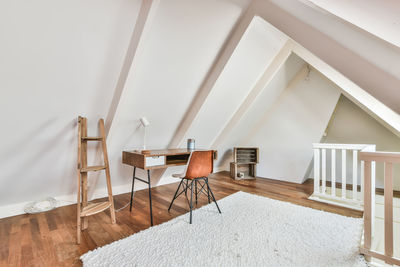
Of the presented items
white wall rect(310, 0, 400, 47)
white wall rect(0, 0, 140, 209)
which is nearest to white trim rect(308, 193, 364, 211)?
white wall rect(310, 0, 400, 47)

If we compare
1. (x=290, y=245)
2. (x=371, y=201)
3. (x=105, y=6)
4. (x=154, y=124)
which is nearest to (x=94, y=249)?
(x=154, y=124)

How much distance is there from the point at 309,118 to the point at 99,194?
397cm

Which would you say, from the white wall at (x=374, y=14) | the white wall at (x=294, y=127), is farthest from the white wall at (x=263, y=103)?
the white wall at (x=374, y=14)

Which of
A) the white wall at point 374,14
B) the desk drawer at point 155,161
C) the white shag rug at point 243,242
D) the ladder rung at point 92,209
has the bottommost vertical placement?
the white shag rug at point 243,242

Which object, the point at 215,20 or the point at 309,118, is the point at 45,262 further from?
the point at 309,118

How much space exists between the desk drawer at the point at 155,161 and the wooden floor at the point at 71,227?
64cm

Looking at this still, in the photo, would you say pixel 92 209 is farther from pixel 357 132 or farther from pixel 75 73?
pixel 357 132

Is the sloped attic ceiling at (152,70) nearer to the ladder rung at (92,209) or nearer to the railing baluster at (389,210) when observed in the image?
the ladder rung at (92,209)

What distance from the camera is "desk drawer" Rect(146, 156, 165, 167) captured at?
85.7 inches

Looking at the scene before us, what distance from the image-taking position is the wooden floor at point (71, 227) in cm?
153

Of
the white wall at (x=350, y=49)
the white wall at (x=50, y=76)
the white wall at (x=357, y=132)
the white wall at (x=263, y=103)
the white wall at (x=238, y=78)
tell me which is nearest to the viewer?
the white wall at (x=350, y=49)

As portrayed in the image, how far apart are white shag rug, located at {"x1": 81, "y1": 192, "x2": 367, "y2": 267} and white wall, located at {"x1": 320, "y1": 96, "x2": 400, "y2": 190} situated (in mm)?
2283

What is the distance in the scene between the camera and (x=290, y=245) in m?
1.68

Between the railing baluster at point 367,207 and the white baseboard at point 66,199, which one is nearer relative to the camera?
the railing baluster at point 367,207
